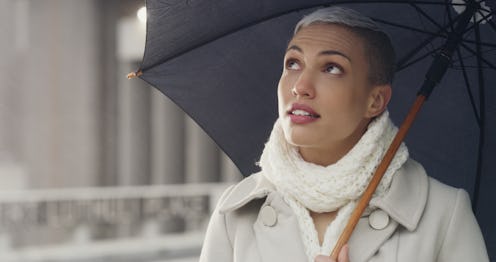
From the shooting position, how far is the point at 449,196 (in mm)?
2314

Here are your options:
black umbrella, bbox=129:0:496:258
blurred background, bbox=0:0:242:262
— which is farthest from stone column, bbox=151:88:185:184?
black umbrella, bbox=129:0:496:258

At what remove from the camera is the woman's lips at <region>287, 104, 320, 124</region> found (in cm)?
227

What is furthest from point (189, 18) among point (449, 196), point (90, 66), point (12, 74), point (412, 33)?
point (90, 66)

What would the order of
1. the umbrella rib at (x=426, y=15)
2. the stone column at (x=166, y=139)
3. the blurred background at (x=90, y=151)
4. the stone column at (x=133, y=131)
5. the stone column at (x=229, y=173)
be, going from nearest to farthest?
the umbrella rib at (x=426, y=15) < the blurred background at (x=90, y=151) < the stone column at (x=133, y=131) < the stone column at (x=166, y=139) < the stone column at (x=229, y=173)

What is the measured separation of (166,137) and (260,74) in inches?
460

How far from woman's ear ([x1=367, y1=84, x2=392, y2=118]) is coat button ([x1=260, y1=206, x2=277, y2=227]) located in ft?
1.31

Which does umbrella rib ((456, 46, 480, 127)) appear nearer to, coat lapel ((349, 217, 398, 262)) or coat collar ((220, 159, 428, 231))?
coat collar ((220, 159, 428, 231))

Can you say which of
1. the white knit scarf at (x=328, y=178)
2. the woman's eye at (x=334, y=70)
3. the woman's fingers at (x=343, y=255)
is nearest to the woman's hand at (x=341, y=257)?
the woman's fingers at (x=343, y=255)

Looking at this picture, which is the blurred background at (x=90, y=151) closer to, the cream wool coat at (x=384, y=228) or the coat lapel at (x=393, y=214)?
the cream wool coat at (x=384, y=228)

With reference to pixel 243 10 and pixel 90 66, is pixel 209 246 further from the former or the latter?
pixel 90 66

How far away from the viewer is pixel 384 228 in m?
2.29

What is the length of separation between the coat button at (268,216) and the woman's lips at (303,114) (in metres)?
0.29

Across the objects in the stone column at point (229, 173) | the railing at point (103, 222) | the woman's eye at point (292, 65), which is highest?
the stone column at point (229, 173)

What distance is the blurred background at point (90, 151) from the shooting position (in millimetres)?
11453
